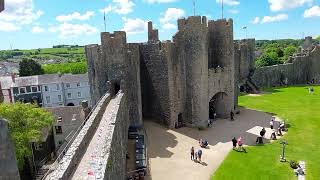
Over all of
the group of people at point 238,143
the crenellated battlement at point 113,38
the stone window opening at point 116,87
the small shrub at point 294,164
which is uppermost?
the crenellated battlement at point 113,38

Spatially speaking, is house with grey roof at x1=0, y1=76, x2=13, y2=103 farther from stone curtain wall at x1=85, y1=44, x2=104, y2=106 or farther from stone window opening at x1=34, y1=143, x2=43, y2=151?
stone curtain wall at x1=85, y1=44, x2=104, y2=106

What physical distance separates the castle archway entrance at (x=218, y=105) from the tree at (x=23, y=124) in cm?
1685

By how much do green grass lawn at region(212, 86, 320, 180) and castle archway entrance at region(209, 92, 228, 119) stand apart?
566cm

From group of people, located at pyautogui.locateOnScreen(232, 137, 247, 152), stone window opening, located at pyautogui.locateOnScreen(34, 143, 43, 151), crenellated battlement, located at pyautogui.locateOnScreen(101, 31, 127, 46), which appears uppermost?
crenellated battlement, located at pyautogui.locateOnScreen(101, 31, 127, 46)

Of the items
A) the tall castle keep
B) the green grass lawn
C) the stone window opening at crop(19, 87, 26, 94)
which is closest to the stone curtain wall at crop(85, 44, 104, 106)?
the tall castle keep

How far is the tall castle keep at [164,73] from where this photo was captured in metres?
31.0

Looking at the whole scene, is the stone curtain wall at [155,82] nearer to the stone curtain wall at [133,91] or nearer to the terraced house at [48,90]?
the stone curtain wall at [133,91]

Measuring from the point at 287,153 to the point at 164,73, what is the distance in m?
12.7

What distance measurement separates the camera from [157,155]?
26656 mm

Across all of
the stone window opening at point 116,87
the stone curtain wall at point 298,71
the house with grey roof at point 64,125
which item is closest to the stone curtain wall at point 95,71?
the stone window opening at point 116,87

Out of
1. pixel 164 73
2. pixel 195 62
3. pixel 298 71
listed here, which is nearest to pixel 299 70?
pixel 298 71

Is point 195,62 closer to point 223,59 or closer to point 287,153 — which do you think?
point 223,59

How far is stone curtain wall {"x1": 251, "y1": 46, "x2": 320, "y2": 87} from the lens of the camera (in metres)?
60.8

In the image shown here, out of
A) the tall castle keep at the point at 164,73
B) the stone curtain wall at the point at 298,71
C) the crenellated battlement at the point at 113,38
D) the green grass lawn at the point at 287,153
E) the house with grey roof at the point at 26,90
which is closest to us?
the green grass lawn at the point at 287,153
